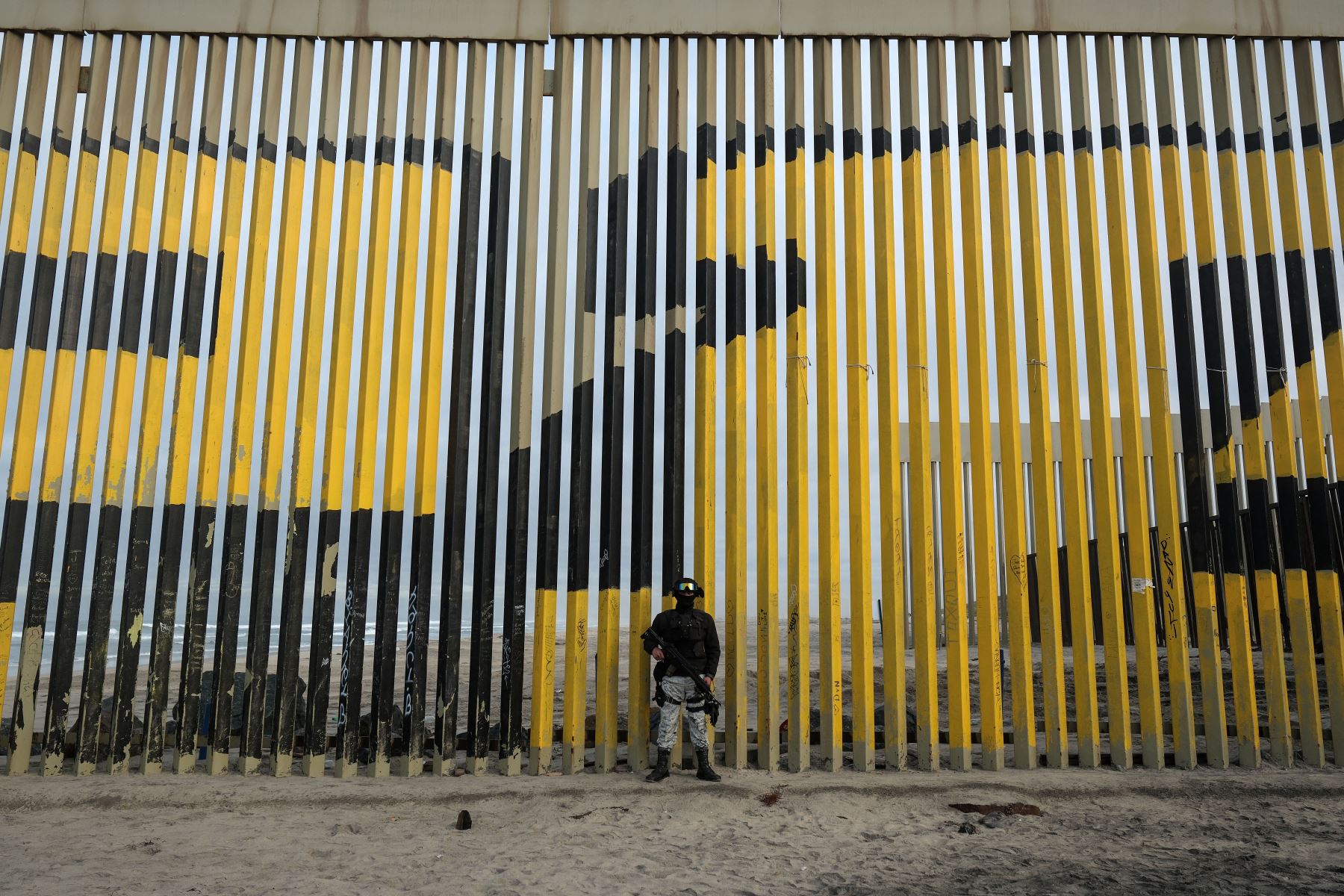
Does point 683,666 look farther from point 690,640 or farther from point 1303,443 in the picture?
point 1303,443

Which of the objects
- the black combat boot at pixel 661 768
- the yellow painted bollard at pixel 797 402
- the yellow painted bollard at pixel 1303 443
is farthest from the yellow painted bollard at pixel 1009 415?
the black combat boot at pixel 661 768

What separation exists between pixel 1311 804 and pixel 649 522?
4.80m

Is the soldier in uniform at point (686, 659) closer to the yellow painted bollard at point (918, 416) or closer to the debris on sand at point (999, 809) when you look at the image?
the yellow painted bollard at point (918, 416)

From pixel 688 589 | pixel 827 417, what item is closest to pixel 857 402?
pixel 827 417

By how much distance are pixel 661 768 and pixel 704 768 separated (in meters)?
0.32

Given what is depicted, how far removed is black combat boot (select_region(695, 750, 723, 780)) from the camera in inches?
252

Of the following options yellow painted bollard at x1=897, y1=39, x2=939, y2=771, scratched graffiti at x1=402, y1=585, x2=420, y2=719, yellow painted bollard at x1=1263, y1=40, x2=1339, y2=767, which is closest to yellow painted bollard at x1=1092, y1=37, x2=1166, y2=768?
yellow painted bollard at x1=1263, y1=40, x2=1339, y2=767

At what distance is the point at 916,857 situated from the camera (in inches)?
191

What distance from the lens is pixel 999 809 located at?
566 cm

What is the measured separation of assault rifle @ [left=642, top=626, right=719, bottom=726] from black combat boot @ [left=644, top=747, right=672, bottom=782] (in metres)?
0.35

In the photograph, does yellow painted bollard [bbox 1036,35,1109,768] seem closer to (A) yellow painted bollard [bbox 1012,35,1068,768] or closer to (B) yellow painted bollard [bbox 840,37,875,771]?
(A) yellow painted bollard [bbox 1012,35,1068,768]

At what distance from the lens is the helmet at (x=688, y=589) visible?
21.5 feet

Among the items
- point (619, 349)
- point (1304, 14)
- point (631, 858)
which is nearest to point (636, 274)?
point (619, 349)

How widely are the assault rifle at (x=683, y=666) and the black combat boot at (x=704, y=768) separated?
0.30m
